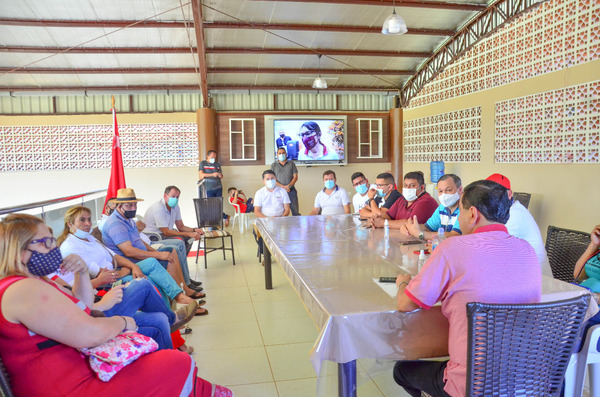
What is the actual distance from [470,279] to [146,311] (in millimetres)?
2053

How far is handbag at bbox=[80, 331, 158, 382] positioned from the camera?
1.69 meters

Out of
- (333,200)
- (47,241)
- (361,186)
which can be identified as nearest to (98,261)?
(47,241)

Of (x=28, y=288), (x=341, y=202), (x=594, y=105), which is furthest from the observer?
(x=341, y=202)

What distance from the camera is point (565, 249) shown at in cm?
311

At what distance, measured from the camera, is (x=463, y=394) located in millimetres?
1656

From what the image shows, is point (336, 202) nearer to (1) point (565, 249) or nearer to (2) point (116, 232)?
(2) point (116, 232)

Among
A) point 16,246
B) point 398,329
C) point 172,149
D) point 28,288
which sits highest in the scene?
point 172,149

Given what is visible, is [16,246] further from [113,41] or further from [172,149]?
[172,149]

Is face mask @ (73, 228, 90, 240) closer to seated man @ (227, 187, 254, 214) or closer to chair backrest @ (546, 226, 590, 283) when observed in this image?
chair backrest @ (546, 226, 590, 283)

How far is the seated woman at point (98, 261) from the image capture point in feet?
10.4

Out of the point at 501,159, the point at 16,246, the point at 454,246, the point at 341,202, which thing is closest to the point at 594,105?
the point at 501,159

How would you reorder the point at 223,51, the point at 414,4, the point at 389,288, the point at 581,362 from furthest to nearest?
the point at 223,51, the point at 414,4, the point at 389,288, the point at 581,362

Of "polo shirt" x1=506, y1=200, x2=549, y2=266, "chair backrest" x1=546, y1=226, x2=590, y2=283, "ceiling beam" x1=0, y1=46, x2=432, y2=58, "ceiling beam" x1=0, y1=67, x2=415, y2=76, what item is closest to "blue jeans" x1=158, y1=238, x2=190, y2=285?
"polo shirt" x1=506, y1=200, x2=549, y2=266

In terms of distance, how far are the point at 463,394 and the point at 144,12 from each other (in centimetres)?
802
